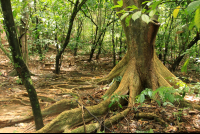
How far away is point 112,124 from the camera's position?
2.51 metres

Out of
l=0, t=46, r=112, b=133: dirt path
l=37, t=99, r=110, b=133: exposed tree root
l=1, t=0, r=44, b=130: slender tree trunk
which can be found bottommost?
l=0, t=46, r=112, b=133: dirt path

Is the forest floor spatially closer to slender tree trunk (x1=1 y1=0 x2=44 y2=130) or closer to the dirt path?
the dirt path

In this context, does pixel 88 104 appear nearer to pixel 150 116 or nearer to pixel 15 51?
pixel 150 116

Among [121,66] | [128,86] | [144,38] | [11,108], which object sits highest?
[144,38]

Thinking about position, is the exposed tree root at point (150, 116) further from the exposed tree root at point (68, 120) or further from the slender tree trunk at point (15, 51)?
the slender tree trunk at point (15, 51)

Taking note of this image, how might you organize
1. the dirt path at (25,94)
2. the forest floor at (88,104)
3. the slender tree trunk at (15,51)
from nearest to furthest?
the slender tree trunk at (15,51) < the forest floor at (88,104) < the dirt path at (25,94)

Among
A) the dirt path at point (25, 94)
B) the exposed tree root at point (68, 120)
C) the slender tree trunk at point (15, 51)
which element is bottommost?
the dirt path at point (25, 94)

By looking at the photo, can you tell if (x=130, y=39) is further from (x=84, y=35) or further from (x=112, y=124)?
(x=84, y=35)

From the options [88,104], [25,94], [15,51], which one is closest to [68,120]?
[88,104]

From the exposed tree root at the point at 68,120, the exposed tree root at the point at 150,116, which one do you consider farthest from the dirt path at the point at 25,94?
the exposed tree root at the point at 150,116

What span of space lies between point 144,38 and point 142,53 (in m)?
0.38

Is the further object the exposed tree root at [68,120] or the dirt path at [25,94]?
the dirt path at [25,94]

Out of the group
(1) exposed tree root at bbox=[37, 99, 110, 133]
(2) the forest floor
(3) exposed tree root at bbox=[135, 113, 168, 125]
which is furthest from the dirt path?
(3) exposed tree root at bbox=[135, 113, 168, 125]

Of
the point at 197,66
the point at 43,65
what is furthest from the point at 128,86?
the point at 43,65
